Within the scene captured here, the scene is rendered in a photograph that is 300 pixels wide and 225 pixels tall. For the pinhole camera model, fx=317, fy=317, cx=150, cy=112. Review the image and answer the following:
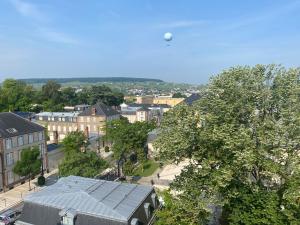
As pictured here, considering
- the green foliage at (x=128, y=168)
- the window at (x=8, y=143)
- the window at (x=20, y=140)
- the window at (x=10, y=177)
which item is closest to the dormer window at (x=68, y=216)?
the green foliage at (x=128, y=168)

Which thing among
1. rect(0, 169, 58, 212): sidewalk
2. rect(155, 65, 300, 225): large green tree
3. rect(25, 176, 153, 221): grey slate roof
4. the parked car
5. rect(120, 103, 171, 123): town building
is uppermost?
rect(155, 65, 300, 225): large green tree

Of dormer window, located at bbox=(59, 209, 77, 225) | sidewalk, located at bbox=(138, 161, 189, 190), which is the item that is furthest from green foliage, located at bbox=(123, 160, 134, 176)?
dormer window, located at bbox=(59, 209, 77, 225)

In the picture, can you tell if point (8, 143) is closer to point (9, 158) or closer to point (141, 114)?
point (9, 158)

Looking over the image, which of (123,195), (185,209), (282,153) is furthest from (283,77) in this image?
(123,195)

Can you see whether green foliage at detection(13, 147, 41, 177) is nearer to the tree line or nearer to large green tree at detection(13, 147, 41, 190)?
large green tree at detection(13, 147, 41, 190)

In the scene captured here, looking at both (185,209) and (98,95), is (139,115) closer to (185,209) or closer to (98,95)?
(98,95)

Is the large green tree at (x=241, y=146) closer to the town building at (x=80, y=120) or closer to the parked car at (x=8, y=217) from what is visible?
the parked car at (x=8, y=217)
